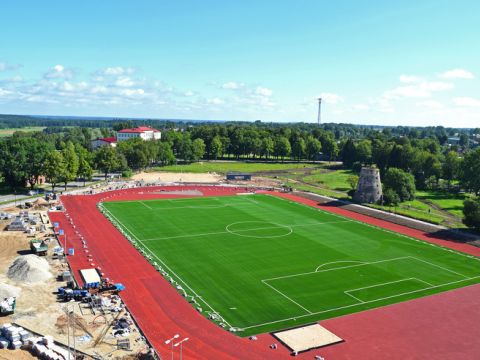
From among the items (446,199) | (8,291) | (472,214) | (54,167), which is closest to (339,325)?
(8,291)

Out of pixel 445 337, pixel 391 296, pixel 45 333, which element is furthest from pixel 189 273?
pixel 445 337

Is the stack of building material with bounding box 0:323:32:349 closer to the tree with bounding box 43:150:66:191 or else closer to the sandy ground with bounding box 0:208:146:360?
the sandy ground with bounding box 0:208:146:360

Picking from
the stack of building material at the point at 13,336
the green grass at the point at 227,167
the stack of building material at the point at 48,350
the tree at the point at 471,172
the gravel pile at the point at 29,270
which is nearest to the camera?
the stack of building material at the point at 48,350

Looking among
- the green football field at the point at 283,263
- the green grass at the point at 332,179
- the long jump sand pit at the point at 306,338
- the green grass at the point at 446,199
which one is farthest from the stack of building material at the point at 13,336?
the green grass at the point at 332,179

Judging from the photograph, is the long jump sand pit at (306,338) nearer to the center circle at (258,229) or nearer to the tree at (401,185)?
the center circle at (258,229)

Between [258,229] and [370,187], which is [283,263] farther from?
[370,187]

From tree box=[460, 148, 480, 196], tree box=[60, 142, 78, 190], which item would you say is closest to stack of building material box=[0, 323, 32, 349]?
tree box=[60, 142, 78, 190]
